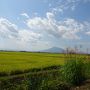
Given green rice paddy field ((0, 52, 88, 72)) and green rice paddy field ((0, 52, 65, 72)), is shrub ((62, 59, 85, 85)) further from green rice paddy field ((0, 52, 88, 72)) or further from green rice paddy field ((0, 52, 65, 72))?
green rice paddy field ((0, 52, 65, 72))

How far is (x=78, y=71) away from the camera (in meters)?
12.6

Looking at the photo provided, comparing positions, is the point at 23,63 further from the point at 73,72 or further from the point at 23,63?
the point at 73,72

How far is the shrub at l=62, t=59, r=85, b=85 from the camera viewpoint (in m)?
12.4

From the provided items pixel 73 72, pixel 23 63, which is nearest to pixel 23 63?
pixel 23 63

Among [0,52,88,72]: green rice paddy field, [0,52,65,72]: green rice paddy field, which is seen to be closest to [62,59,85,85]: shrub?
[0,52,88,72]: green rice paddy field

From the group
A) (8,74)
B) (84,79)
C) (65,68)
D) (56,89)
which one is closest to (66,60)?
(65,68)

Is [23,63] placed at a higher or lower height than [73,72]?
lower

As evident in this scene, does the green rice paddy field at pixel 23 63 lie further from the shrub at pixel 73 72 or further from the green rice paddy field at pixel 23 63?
the shrub at pixel 73 72

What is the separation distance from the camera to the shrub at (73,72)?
12430 millimetres

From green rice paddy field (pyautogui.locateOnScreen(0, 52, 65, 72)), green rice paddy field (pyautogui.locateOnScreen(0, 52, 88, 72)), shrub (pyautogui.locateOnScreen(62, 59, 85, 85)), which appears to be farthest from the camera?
green rice paddy field (pyautogui.locateOnScreen(0, 52, 65, 72))

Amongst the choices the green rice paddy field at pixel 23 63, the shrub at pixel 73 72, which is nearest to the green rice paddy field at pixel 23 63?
the green rice paddy field at pixel 23 63

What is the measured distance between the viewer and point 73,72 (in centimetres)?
1244

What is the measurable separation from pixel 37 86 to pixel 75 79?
3281 millimetres

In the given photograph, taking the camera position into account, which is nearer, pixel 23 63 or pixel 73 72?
pixel 73 72
